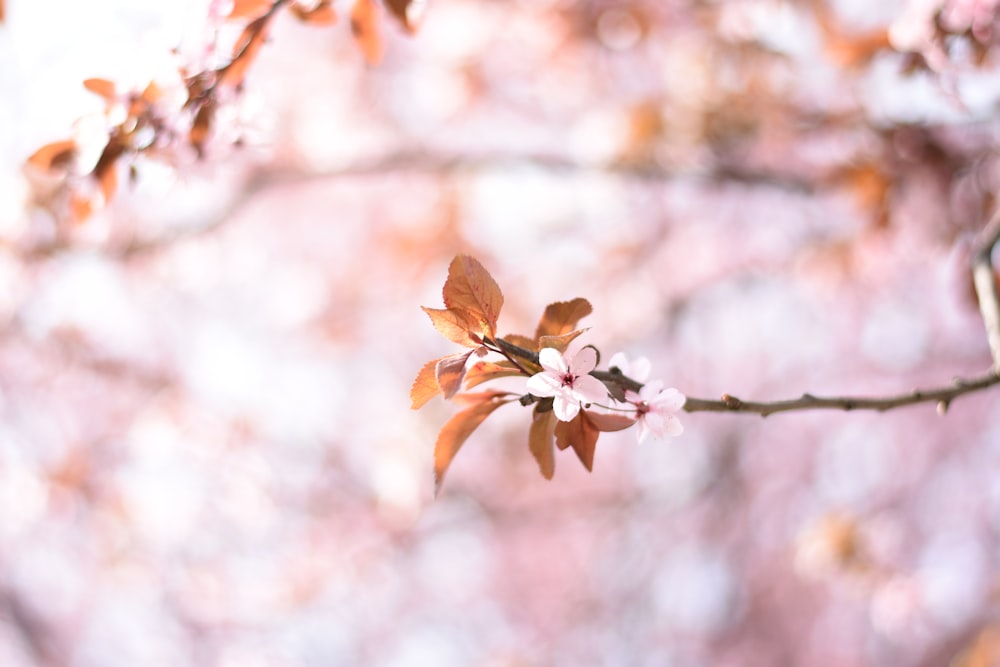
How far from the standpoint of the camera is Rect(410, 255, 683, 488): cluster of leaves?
1.84 ft

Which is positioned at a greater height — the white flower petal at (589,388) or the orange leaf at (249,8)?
the orange leaf at (249,8)

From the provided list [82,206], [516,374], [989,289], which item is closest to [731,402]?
[516,374]

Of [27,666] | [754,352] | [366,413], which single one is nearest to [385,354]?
[366,413]

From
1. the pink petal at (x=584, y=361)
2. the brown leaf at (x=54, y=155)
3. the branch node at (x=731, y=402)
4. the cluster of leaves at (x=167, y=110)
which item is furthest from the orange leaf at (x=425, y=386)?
the brown leaf at (x=54, y=155)

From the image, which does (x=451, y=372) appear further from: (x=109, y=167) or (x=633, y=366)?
(x=109, y=167)

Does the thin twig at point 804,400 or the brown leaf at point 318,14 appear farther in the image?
the brown leaf at point 318,14

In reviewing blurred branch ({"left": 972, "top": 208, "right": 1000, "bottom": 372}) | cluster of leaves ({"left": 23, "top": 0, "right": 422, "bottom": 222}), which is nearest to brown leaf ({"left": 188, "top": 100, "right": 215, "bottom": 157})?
cluster of leaves ({"left": 23, "top": 0, "right": 422, "bottom": 222})

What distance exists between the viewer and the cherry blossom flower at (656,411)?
59 cm

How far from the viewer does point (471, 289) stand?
22.5 inches

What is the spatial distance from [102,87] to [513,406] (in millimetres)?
2922

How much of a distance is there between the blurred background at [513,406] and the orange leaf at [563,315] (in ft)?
4.42

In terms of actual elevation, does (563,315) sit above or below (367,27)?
below

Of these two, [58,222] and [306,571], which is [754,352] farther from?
[58,222]

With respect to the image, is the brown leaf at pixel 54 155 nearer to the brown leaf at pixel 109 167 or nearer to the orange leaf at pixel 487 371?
the brown leaf at pixel 109 167
